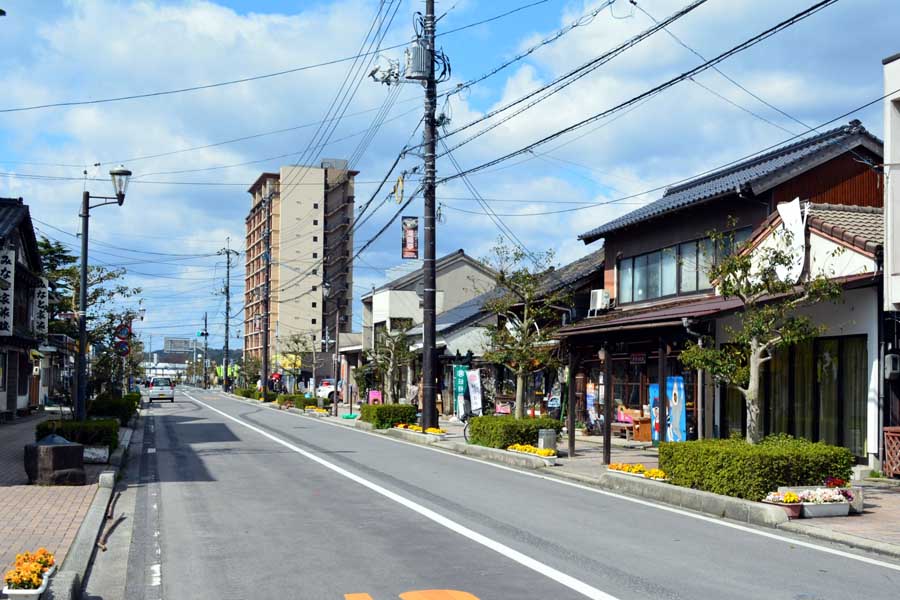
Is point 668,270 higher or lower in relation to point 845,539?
higher

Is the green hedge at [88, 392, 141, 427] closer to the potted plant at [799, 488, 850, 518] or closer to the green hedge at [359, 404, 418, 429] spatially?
the green hedge at [359, 404, 418, 429]

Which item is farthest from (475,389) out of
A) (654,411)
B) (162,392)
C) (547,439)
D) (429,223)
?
(162,392)

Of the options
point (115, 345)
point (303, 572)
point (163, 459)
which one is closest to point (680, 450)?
point (303, 572)

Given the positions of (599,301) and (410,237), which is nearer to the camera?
(599,301)

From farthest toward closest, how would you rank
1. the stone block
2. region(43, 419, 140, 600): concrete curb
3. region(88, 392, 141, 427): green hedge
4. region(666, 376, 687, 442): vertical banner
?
1. region(88, 392, 141, 427): green hedge
2. region(666, 376, 687, 442): vertical banner
3. the stone block
4. region(43, 419, 140, 600): concrete curb

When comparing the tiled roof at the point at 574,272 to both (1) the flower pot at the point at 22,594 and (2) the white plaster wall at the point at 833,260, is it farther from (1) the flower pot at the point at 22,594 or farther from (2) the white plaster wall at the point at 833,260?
(1) the flower pot at the point at 22,594

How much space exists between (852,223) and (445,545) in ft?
43.3

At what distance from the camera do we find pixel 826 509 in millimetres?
12406

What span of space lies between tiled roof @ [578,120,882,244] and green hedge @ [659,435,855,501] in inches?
371

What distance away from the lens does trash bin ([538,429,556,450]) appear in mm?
20594

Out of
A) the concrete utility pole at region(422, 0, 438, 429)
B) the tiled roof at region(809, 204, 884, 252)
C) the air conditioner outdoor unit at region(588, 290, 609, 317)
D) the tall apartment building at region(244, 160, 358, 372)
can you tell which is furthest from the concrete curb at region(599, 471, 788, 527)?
the tall apartment building at region(244, 160, 358, 372)

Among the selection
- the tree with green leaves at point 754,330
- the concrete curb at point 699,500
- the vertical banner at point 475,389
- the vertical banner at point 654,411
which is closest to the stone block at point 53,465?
the concrete curb at point 699,500

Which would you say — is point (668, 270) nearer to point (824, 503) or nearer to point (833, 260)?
point (833, 260)

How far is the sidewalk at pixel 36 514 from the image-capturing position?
9.66 meters
